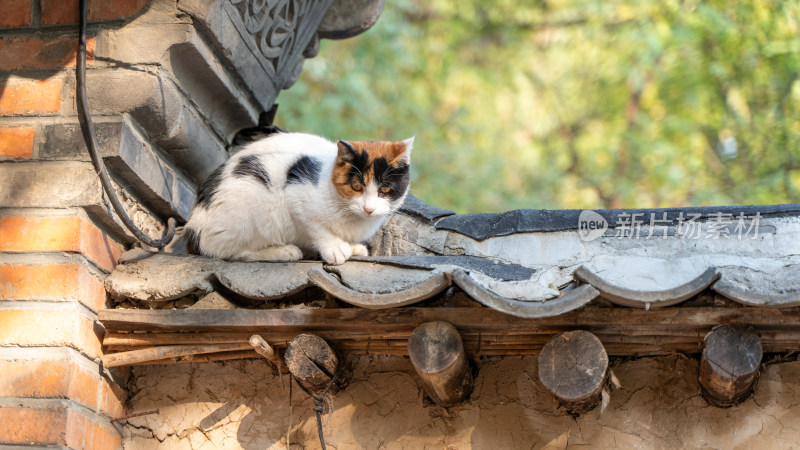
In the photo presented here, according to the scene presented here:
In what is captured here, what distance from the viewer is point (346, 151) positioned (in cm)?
240

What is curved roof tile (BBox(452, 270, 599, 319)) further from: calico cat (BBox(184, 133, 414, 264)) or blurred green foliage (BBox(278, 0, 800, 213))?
blurred green foliage (BBox(278, 0, 800, 213))

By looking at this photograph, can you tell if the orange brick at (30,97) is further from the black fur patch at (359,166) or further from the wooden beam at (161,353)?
the black fur patch at (359,166)

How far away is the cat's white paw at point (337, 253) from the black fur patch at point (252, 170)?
314 mm

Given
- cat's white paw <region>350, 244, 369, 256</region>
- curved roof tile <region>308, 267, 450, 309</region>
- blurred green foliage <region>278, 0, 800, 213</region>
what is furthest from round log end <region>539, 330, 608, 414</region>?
blurred green foliage <region>278, 0, 800, 213</region>

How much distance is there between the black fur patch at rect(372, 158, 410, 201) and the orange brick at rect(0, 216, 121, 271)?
84 cm

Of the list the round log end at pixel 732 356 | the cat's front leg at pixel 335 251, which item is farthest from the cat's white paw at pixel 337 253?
the round log end at pixel 732 356

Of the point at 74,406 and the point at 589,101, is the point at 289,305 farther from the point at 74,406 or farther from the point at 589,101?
the point at 589,101

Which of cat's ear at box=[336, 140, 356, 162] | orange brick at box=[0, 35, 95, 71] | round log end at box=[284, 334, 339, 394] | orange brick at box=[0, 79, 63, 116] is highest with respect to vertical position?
orange brick at box=[0, 35, 95, 71]

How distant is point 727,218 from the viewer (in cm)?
218

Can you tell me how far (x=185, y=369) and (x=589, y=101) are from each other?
6.44 metres

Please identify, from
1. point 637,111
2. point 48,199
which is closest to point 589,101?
point 637,111

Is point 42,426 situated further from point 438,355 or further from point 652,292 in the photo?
point 652,292

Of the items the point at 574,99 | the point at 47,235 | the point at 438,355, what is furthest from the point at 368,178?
the point at 574,99

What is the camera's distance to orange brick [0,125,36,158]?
2.29m
